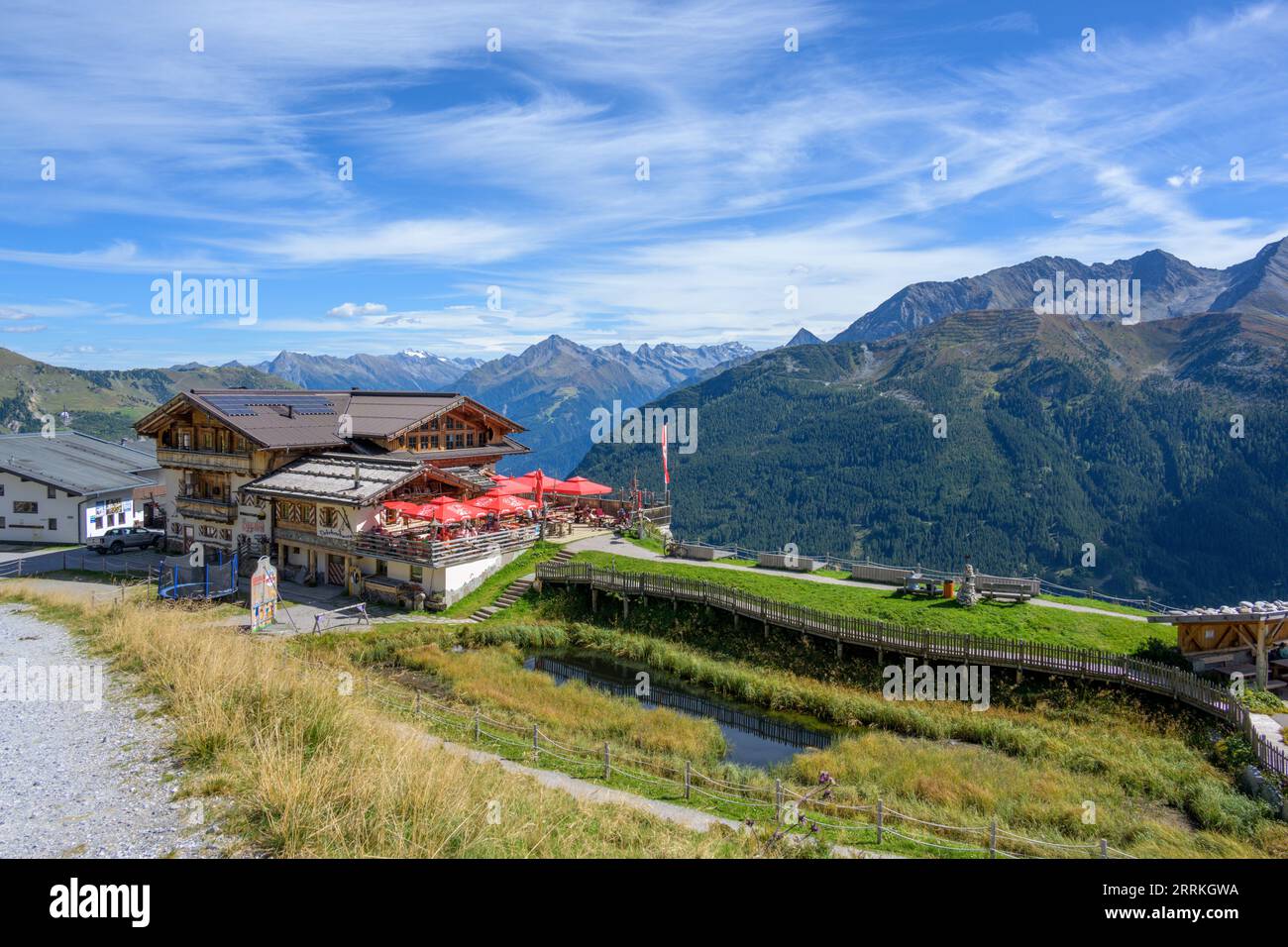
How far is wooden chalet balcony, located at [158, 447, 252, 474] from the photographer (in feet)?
146

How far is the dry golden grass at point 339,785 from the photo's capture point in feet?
31.9

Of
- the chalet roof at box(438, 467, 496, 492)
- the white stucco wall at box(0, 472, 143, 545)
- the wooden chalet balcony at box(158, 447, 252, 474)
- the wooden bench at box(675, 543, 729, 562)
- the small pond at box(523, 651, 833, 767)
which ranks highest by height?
the wooden chalet balcony at box(158, 447, 252, 474)

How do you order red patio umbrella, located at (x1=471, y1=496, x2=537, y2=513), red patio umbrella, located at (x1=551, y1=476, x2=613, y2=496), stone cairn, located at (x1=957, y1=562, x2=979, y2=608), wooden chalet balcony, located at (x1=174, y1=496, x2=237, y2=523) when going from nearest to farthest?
stone cairn, located at (x1=957, y1=562, x2=979, y2=608) → red patio umbrella, located at (x1=471, y1=496, x2=537, y2=513) → wooden chalet balcony, located at (x1=174, y1=496, x2=237, y2=523) → red patio umbrella, located at (x1=551, y1=476, x2=613, y2=496)

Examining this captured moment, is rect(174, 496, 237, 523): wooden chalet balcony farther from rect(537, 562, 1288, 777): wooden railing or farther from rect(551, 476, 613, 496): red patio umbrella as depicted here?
rect(537, 562, 1288, 777): wooden railing

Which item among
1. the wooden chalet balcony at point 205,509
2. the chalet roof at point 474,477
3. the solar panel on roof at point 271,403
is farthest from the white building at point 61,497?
the chalet roof at point 474,477

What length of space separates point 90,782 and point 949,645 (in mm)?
27198

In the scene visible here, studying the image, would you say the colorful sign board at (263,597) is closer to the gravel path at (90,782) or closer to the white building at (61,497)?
the gravel path at (90,782)

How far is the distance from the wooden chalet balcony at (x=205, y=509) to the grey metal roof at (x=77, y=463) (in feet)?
45.3

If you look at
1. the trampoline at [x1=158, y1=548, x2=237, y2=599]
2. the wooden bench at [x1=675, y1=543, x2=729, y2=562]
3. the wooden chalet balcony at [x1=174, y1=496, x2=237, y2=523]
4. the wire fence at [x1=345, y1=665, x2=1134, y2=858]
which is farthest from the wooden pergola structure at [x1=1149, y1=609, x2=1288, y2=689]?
the wooden chalet balcony at [x1=174, y1=496, x2=237, y2=523]

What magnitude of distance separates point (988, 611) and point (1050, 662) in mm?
4874

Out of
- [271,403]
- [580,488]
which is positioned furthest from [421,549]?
[271,403]

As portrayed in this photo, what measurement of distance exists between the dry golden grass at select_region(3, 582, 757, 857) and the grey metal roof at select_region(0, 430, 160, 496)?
155ft
